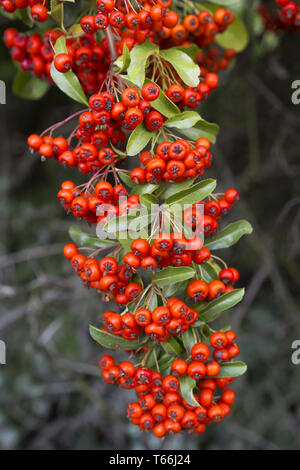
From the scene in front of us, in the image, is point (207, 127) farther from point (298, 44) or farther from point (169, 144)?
point (298, 44)

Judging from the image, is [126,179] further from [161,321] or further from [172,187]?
[161,321]

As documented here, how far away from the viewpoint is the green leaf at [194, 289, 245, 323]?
3.99 feet

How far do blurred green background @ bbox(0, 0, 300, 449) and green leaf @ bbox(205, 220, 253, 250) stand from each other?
4.49 ft

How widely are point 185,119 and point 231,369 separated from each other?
2.32ft

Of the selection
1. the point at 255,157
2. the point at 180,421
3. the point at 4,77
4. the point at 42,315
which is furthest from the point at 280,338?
the point at 4,77

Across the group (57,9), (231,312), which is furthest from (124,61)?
(231,312)

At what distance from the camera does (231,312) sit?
3.03m

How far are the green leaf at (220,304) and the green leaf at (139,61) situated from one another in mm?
606

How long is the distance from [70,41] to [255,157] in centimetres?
185

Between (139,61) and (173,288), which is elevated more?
(139,61)

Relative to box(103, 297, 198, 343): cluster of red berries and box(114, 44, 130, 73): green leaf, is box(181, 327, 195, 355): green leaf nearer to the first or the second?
box(103, 297, 198, 343): cluster of red berries

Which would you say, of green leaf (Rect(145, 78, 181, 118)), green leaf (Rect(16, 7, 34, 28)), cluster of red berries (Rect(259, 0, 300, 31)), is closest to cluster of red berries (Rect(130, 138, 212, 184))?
green leaf (Rect(145, 78, 181, 118))

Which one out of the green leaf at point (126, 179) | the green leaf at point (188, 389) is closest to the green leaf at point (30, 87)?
the green leaf at point (126, 179)

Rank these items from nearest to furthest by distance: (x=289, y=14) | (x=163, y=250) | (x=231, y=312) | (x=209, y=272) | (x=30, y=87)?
(x=163, y=250)
(x=209, y=272)
(x=289, y=14)
(x=30, y=87)
(x=231, y=312)
